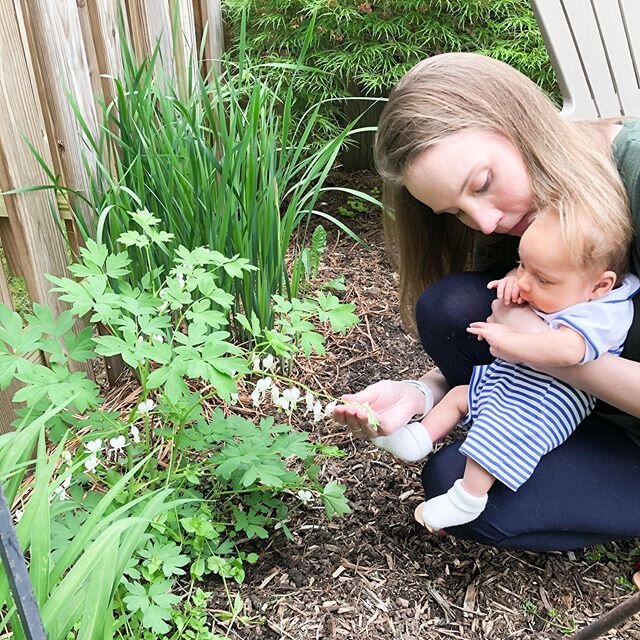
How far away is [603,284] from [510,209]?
0.73ft

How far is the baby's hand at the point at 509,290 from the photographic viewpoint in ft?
4.21

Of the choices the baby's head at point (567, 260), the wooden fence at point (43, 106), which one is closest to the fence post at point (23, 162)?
the wooden fence at point (43, 106)

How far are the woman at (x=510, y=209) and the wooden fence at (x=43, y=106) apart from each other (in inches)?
29.9

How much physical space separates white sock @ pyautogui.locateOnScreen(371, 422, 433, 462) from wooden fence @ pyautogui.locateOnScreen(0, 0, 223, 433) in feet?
3.11

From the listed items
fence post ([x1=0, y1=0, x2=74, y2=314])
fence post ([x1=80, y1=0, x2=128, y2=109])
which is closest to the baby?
fence post ([x1=0, y1=0, x2=74, y2=314])

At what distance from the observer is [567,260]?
1104mm

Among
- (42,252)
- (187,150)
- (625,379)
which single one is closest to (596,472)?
(625,379)

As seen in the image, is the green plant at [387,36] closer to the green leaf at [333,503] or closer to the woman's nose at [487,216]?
the woman's nose at [487,216]

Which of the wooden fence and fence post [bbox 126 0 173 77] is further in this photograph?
fence post [bbox 126 0 173 77]

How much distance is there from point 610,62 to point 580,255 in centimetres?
168

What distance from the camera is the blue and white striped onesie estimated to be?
3.83ft

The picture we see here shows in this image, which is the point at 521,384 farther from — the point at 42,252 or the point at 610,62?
the point at 610,62

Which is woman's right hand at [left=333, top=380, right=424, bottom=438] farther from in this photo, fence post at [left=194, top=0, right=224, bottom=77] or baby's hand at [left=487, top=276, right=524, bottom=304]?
fence post at [left=194, top=0, right=224, bottom=77]

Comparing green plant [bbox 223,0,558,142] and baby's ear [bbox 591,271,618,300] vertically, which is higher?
green plant [bbox 223,0,558,142]
